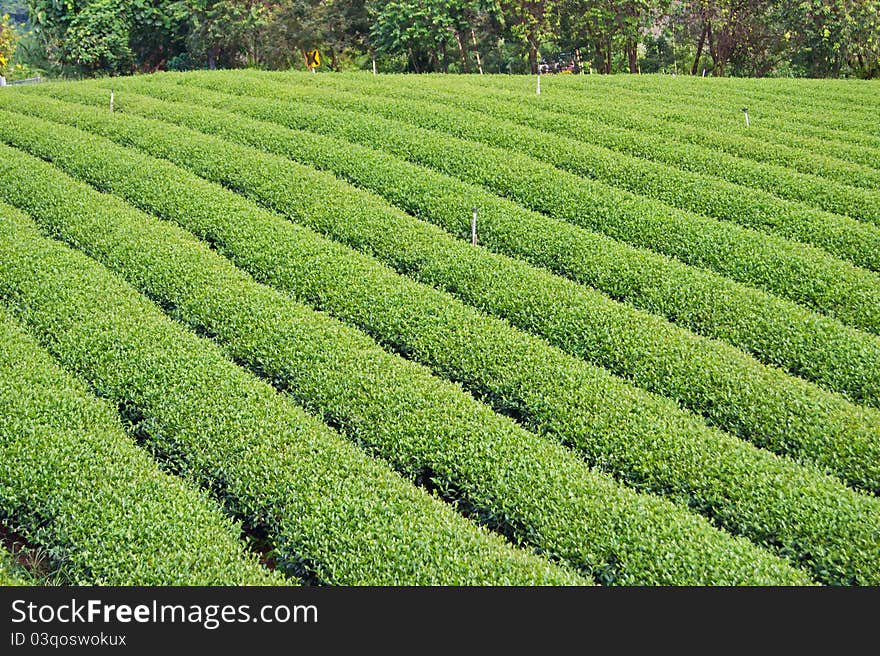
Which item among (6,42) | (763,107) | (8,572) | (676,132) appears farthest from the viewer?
(6,42)

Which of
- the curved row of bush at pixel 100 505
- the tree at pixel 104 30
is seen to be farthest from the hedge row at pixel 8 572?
the tree at pixel 104 30

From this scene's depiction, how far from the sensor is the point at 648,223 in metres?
15.5

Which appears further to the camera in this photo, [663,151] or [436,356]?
[663,151]

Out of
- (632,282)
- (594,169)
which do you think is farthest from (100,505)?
(594,169)

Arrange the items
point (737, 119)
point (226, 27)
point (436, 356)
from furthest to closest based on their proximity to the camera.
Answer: point (226, 27) < point (737, 119) < point (436, 356)

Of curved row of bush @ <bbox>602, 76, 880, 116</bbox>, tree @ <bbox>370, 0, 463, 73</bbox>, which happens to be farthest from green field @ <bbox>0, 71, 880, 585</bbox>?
tree @ <bbox>370, 0, 463, 73</bbox>

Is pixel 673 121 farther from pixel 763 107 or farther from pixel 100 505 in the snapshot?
pixel 100 505

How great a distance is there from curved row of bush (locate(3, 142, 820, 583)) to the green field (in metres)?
0.04

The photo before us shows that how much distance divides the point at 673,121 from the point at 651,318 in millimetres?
12768

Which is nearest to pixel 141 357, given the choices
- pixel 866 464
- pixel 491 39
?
pixel 866 464

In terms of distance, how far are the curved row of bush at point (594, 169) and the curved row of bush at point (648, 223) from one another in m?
0.09

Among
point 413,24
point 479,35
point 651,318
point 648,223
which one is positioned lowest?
point 651,318

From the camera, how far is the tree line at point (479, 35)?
121 feet

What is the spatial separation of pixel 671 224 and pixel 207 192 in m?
8.98
